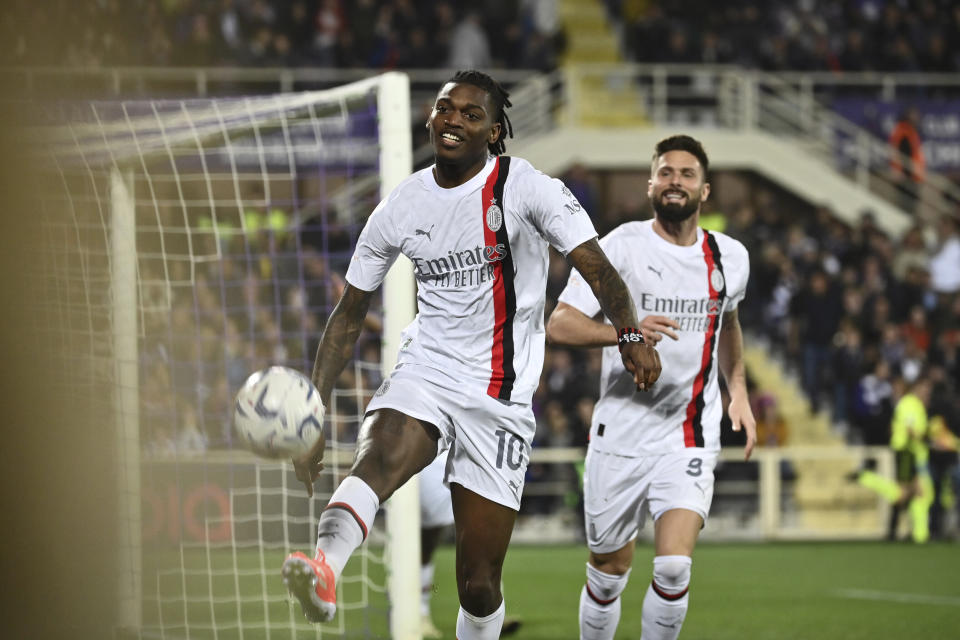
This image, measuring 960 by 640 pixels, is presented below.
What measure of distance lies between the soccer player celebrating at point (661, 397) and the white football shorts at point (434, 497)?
Result: 6.40ft

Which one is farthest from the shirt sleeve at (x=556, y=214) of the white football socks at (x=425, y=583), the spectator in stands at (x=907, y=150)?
the spectator in stands at (x=907, y=150)

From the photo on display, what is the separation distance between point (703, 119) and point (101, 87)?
936cm

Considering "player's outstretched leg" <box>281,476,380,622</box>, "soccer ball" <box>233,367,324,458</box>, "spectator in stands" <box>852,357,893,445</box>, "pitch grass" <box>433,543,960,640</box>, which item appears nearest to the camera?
"player's outstretched leg" <box>281,476,380,622</box>

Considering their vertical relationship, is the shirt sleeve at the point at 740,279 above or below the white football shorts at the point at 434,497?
above

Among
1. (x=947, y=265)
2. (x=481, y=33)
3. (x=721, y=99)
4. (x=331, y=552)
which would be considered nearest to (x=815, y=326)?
(x=947, y=265)

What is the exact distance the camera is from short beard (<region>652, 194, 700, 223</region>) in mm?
6094

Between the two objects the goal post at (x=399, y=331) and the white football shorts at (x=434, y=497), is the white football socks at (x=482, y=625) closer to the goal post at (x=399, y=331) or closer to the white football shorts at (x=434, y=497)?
the goal post at (x=399, y=331)

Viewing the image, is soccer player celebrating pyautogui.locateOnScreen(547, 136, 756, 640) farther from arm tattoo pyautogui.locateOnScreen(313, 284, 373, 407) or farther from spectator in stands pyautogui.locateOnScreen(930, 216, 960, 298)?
spectator in stands pyautogui.locateOnScreen(930, 216, 960, 298)

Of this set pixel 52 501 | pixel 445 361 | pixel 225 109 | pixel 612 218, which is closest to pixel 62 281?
pixel 225 109

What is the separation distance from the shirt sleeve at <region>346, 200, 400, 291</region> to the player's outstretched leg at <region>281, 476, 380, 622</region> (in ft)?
2.76

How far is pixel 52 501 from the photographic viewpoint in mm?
2924

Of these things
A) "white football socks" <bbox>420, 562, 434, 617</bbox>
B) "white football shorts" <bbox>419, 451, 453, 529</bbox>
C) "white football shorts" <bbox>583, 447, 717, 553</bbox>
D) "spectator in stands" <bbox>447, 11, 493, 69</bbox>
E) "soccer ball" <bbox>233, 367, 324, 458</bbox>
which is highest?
"spectator in stands" <bbox>447, 11, 493, 69</bbox>

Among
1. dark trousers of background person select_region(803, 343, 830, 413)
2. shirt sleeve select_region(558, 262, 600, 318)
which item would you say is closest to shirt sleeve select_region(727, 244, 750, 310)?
shirt sleeve select_region(558, 262, 600, 318)

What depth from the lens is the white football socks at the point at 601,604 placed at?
19.8 feet
